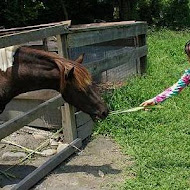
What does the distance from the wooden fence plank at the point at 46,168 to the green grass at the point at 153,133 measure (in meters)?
0.57

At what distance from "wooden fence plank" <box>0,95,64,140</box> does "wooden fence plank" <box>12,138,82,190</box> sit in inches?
18.4

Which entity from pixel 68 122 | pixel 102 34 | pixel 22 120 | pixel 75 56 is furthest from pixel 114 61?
pixel 22 120

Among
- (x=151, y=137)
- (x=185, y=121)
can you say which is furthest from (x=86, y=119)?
(x=185, y=121)

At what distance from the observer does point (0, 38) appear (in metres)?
3.37

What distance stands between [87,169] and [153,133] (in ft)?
3.49

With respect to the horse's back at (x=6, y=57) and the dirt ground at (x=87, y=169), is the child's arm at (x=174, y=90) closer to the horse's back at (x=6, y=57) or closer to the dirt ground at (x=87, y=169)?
the dirt ground at (x=87, y=169)

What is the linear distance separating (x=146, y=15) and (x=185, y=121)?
13129 millimetres

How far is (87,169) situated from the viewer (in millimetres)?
4121

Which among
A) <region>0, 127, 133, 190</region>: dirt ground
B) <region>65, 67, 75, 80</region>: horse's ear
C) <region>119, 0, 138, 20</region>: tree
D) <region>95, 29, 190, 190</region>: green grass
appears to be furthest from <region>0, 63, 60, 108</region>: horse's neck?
<region>119, 0, 138, 20</region>: tree

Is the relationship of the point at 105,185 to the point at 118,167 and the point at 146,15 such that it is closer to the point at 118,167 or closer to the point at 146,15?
the point at 118,167

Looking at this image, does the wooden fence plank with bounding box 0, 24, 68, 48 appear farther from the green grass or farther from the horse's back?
the green grass

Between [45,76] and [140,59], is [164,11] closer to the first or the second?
[140,59]

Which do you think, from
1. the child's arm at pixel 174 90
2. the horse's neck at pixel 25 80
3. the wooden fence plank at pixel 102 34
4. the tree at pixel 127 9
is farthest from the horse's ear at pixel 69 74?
the tree at pixel 127 9

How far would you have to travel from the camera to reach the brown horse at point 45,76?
140 inches
